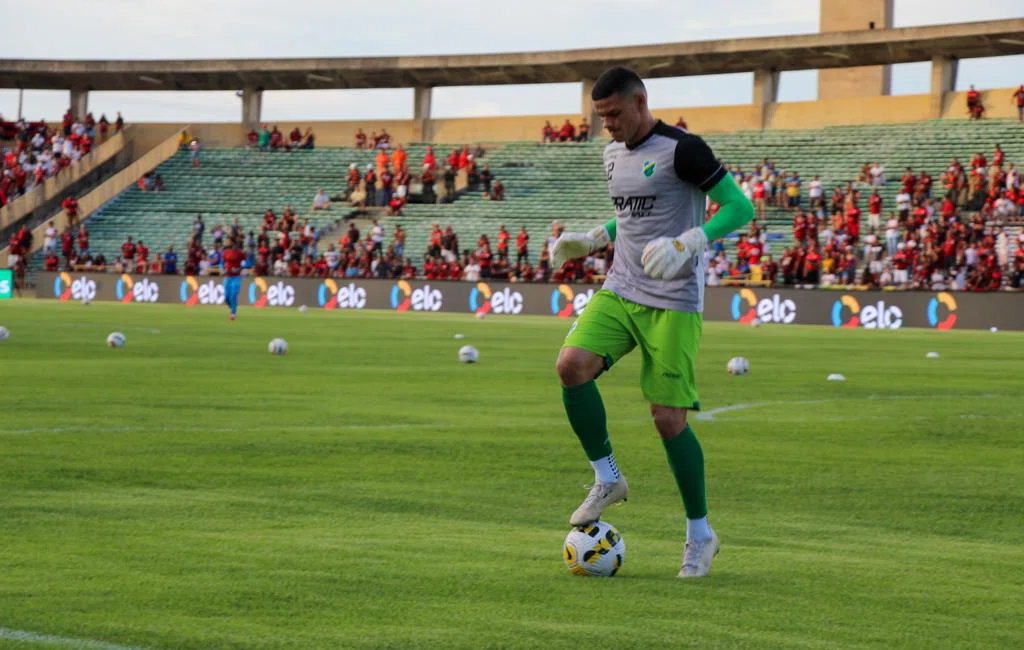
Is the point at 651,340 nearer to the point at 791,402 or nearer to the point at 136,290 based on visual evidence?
the point at 791,402

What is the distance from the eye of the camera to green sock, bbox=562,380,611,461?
25.8 feet

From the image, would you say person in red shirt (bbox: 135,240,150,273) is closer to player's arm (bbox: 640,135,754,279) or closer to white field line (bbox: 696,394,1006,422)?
white field line (bbox: 696,394,1006,422)

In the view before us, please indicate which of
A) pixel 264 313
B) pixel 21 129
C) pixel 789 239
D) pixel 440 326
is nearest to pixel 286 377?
pixel 440 326

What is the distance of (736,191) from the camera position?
793cm

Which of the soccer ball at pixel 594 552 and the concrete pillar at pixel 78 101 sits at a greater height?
the concrete pillar at pixel 78 101

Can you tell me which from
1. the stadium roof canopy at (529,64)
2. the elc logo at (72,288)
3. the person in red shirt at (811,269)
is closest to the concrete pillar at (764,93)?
the stadium roof canopy at (529,64)

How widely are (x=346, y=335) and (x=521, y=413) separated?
56.8 ft

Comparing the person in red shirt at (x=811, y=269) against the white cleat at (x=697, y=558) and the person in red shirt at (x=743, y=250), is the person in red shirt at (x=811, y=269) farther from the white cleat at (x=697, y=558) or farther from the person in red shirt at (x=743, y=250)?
the white cleat at (x=697, y=558)

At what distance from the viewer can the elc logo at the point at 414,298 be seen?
51938 mm

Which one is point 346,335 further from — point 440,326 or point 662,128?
point 662,128

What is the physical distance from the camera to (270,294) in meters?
55.8

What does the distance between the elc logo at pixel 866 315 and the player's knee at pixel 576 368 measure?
35183 mm

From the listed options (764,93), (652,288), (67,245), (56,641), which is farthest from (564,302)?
(56,641)

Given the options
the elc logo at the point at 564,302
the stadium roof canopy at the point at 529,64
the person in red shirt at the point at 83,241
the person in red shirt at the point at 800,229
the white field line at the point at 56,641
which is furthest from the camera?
the person in red shirt at the point at 83,241
